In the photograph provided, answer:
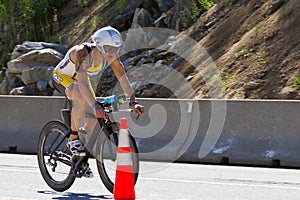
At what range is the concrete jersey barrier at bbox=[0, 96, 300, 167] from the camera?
12.0m

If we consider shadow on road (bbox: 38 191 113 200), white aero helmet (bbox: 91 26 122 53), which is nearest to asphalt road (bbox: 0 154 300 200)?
shadow on road (bbox: 38 191 113 200)

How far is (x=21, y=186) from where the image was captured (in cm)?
909

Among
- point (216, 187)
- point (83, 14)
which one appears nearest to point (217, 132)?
point (216, 187)

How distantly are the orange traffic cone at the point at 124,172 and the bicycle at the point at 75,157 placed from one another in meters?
0.46

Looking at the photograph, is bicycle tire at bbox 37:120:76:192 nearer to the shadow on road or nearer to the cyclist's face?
the shadow on road

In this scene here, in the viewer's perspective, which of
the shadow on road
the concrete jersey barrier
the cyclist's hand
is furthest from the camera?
the concrete jersey barrier

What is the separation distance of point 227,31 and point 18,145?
6.36m

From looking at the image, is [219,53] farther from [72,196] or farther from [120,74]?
[72,196]

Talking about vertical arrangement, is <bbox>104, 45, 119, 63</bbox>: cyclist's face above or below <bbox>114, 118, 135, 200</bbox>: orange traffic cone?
above

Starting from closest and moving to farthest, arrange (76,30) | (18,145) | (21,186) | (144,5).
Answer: (21,186), (18,145), (144,5), (76,30)

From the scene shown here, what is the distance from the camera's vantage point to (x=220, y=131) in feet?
41.0

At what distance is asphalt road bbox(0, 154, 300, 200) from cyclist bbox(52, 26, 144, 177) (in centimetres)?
70

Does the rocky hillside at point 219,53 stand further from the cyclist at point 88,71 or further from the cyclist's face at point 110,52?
the cyclist's face at point 110,52

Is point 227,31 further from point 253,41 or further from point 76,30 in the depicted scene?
point 76,30
